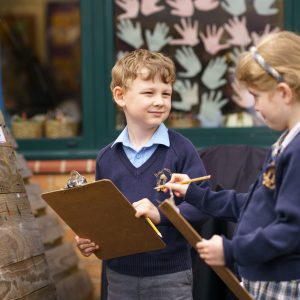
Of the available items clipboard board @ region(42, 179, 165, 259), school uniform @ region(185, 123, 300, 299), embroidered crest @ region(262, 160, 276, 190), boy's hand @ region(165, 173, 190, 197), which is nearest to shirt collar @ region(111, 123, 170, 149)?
boy's hand @ region(165, 173, 190, 197)

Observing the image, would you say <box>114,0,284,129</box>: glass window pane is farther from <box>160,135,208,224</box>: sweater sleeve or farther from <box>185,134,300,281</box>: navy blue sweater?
<box>185,134,300,281</box>: navy blue sweater

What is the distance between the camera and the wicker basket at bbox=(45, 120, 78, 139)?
17.0 ft

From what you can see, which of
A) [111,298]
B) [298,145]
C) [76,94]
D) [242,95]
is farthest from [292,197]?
[76,94]

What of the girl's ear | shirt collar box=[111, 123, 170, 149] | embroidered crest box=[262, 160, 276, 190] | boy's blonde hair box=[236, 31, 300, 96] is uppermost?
boy's blonde hair box=[236, 31, 300, 96]

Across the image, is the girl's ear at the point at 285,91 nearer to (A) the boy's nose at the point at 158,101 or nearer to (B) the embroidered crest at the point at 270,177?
(B) the embroidered crest at the point at 270,177

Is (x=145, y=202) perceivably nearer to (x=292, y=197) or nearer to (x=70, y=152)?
(x=292, y=197)

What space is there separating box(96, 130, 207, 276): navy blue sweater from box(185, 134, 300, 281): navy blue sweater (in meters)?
0.49

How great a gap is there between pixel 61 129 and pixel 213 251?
2943mm

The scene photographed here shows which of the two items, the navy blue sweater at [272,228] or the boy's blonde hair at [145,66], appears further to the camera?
the boy's blonde hair at [145,66]

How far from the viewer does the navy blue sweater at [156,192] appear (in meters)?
3.02

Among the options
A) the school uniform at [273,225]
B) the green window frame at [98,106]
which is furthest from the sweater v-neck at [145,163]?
the green window frame at [98,106]

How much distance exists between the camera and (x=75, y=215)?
2.89 metres

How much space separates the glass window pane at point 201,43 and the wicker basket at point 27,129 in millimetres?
578

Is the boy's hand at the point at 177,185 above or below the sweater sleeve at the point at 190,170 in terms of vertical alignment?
above
